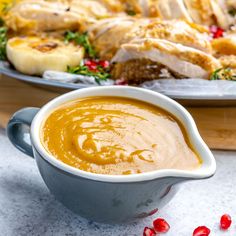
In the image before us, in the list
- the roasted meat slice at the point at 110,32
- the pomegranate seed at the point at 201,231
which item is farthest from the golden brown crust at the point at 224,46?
the pomegranate seed at the point at 201,231

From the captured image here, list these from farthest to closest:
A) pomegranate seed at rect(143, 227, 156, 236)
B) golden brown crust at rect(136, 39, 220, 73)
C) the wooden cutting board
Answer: golden brown crust at rect(136, 39, 220, 73), the wooden cutting board, pomegranate seed at rect(143, 227, 156, 236)

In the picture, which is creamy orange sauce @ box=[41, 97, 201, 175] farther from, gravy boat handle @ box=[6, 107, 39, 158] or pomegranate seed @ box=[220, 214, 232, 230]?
pomegranate seed @ box=[220, 214, 232, 230]

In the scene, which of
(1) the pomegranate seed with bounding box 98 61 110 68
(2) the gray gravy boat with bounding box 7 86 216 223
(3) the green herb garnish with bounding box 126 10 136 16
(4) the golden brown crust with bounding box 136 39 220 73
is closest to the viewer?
(2) the gray gravy boat with bounding box 7 86 216 223

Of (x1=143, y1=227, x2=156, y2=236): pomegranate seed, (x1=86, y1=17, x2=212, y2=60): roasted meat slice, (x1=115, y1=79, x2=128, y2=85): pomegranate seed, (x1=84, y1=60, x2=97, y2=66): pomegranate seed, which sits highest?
(x1=86, y1=17, x2=212, y2=60): roasted meat slice

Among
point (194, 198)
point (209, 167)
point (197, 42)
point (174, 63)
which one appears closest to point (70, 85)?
point (174, 63)

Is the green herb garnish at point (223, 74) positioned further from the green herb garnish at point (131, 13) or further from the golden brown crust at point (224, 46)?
the green herb garnish at point (131, 13)

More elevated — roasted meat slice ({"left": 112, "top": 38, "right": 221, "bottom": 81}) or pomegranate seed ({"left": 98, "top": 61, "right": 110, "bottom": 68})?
roasted meat slice ({"left": 112, "top": 38, "right": 221, "bottom": 81})

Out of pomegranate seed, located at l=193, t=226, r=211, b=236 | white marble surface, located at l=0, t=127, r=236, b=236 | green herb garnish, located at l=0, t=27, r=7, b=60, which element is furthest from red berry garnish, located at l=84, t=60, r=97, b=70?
pomegranate seed, located at l=193, t=226, r=211, b=236
